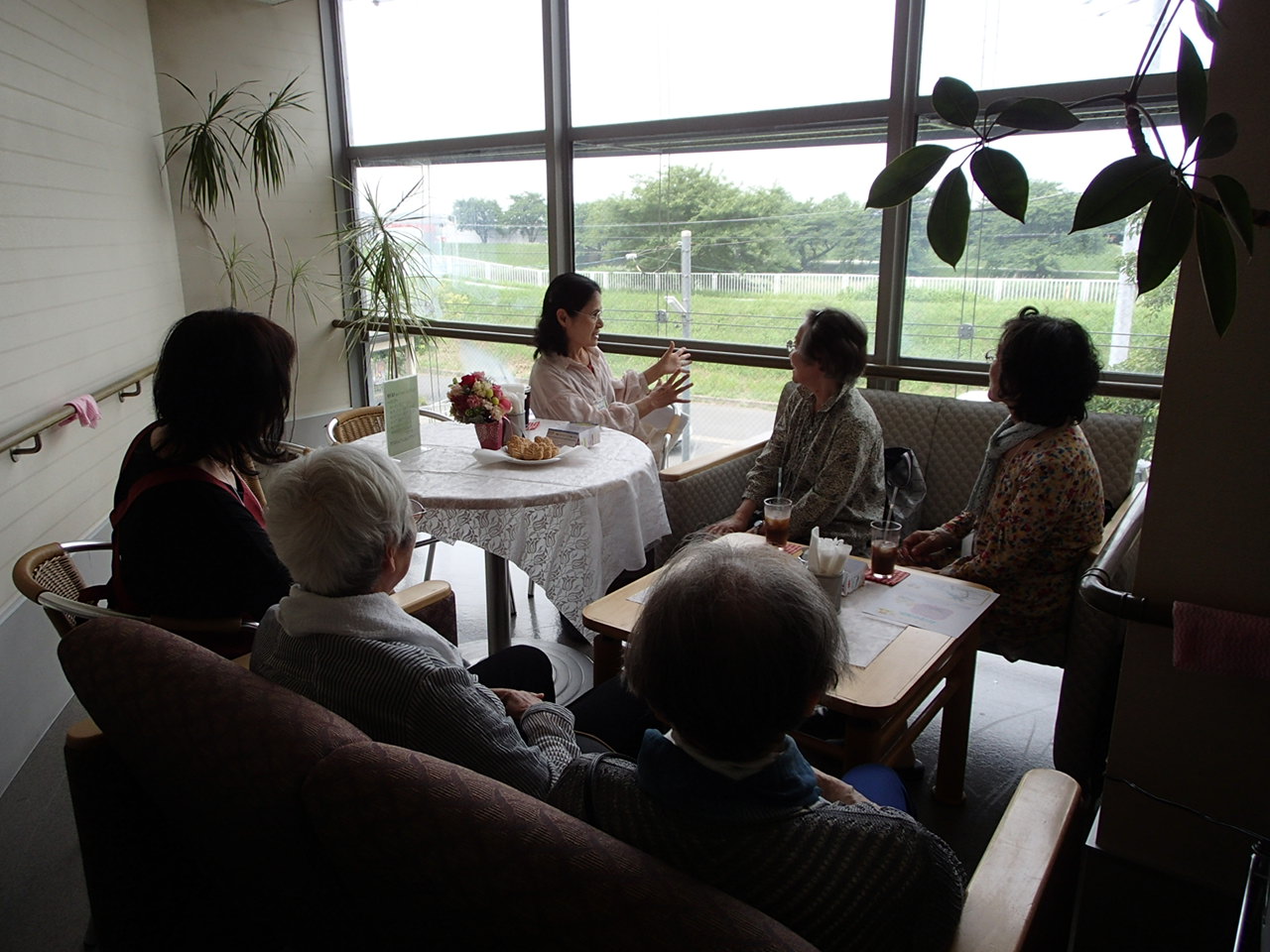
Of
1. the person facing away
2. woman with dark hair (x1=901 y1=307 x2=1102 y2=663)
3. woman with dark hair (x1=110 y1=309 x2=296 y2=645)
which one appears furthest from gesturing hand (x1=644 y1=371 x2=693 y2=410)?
the person facing away

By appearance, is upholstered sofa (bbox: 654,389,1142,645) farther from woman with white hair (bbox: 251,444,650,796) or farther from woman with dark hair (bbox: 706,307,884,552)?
woman with white hair (bbox: 251,444,650,796)

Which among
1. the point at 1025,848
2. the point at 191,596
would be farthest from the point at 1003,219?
the point at 191,596

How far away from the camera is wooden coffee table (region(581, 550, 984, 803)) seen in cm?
162

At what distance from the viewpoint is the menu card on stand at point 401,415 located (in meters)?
2.59

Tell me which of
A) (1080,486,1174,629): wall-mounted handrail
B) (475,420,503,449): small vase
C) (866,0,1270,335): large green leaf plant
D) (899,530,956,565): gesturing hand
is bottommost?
(899,530,956,565): gesturing hand

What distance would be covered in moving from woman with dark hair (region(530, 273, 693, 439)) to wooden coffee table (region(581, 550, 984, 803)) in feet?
4.07

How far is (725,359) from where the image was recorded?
156 inches

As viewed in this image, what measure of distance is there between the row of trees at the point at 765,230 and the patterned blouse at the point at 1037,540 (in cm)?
115

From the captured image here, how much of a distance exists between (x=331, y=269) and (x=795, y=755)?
5186 mm

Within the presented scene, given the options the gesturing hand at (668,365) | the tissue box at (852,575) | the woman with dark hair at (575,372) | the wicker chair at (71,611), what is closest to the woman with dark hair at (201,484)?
the wicker chair at (71,611)

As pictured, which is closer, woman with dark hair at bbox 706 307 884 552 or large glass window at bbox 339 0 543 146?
woman with dark hair at bbox 706 307 884 552

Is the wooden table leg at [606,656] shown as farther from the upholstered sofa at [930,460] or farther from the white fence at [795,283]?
the white fence at [795,283]

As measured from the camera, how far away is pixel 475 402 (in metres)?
2.64

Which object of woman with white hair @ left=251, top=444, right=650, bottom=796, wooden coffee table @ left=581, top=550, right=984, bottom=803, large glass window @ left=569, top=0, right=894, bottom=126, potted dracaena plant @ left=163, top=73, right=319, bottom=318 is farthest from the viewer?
potted dracaena plant @ left=163, top=73, right=319, bottom=318
